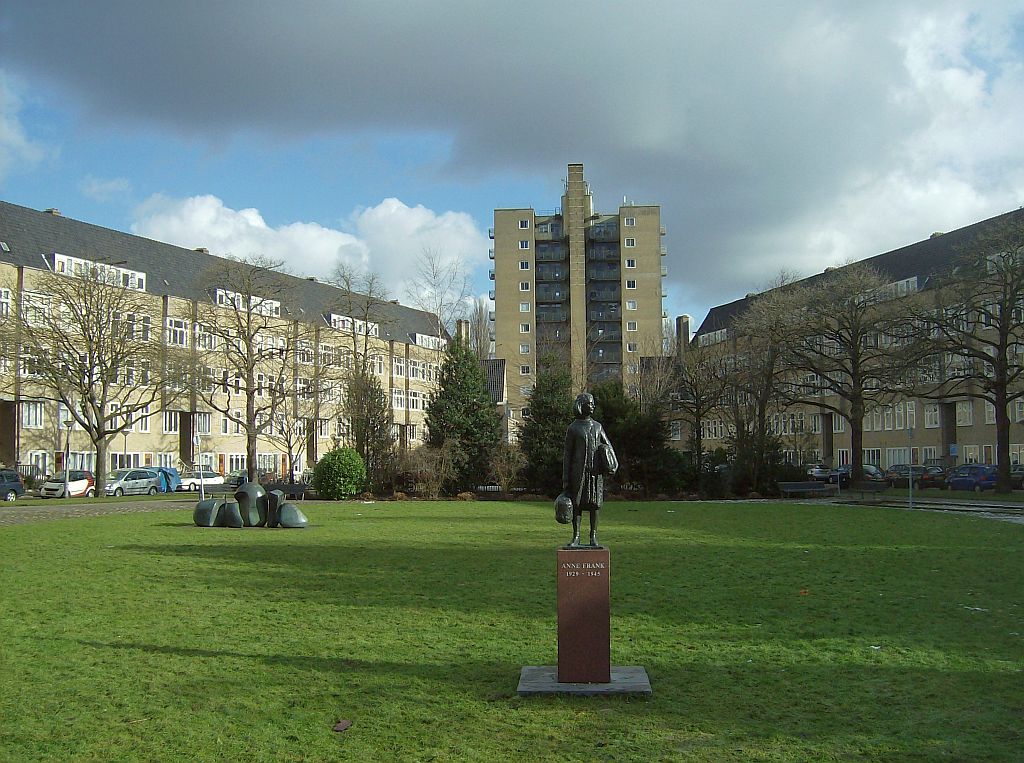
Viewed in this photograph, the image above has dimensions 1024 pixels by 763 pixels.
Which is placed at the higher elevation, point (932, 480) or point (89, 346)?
point (89, 346)

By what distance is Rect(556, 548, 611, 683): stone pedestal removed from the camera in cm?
777

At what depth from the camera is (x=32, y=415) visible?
193 feet

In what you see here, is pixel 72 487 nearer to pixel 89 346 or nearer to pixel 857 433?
pixel 89 346

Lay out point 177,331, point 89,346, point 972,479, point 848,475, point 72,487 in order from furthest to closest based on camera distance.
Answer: point 177,331
point 848,475
point 972,479
point 72,487
point 89,346

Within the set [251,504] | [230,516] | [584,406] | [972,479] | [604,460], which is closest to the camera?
[604,460]

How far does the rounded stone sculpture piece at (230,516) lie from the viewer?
26453 millimetres

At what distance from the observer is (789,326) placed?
4759 cm

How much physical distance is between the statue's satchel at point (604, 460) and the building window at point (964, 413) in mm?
69093

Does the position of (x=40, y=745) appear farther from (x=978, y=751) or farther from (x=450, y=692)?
(x=978, y=751)

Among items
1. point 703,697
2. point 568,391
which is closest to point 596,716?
point 703,697

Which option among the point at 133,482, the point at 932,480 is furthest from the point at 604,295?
the point at 133,482

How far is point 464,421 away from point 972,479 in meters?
27.8

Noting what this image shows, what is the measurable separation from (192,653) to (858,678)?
619cm

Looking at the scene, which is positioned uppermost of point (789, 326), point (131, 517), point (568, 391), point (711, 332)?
point (711, 332)
